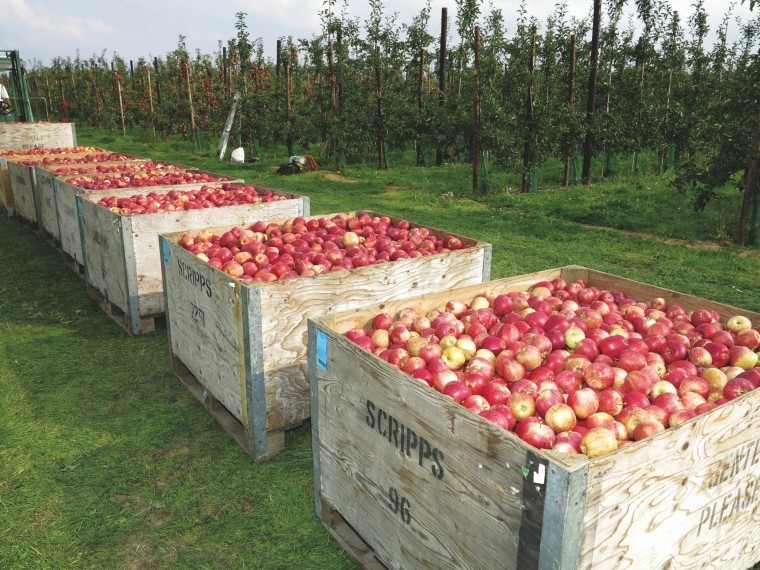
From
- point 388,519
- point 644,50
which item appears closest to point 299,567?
point 388,519

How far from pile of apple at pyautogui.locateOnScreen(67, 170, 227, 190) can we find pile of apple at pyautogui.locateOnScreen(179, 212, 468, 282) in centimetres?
316

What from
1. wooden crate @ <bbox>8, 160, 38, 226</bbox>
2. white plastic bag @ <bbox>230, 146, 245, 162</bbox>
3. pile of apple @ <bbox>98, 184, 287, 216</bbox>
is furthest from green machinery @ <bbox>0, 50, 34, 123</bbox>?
pile of apple @ <bbox>98, 184, 287, 216</bbox>

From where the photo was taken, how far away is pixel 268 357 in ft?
11.9

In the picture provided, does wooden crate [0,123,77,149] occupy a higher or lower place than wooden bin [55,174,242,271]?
higher

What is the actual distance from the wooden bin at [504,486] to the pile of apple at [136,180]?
234 inches

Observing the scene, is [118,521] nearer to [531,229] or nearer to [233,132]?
[531,229]

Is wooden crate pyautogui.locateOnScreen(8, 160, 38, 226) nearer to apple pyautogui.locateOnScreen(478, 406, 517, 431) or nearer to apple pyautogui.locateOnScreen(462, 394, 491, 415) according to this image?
apple pyautogui.locateOnScreen(462, 394, 491, 415)

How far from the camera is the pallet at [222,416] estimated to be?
3.83 metres

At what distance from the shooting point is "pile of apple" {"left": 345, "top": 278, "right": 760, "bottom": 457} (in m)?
2.29

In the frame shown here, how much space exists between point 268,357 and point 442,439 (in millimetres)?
1744

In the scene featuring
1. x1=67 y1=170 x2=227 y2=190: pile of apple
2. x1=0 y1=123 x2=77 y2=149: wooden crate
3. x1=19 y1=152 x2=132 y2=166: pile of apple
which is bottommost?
x1=67 y1=170 x2=227 y2=190: pile of apple

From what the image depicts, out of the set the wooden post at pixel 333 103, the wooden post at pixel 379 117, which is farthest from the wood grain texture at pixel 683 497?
the wooden post at pixel 333 103

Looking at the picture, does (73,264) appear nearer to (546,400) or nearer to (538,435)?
(546,400)

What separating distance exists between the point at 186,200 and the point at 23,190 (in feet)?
17.0
